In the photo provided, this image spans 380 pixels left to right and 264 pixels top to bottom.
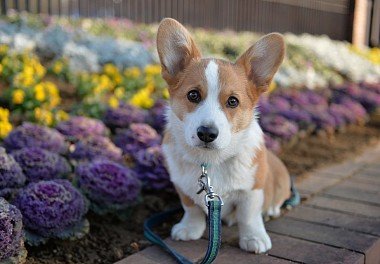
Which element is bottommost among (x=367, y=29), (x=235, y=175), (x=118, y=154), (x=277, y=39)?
(x=367, y=29)

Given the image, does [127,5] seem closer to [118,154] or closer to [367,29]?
[118,154]

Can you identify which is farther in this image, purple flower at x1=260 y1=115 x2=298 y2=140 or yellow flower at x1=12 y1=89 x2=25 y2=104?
purple flower at x1=260 y1=115 x2=298 y2=140

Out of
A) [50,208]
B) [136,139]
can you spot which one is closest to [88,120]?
[136,139]

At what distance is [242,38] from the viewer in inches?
432

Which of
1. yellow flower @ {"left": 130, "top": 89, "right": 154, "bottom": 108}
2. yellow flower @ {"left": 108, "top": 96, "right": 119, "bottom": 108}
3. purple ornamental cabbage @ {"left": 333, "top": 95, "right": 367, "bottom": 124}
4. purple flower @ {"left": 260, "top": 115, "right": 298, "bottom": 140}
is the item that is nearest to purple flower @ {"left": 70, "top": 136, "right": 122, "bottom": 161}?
yellow flower @ {"left": 108, "top": 96, "right": 119, "bottom": 108}

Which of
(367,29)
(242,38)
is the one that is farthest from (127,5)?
(367,29)

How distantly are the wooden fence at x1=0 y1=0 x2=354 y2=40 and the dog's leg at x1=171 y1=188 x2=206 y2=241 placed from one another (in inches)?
234

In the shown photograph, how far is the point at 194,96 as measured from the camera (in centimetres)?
260

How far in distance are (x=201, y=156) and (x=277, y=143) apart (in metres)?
2.33

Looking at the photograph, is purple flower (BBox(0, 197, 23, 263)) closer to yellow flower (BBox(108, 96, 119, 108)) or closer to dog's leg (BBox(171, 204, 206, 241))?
dog's leg (BBox(171, 204, 206, 241))

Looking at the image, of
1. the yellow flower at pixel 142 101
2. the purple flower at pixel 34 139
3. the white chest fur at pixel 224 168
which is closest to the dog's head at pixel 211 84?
the white chest fur at pixel 224 168

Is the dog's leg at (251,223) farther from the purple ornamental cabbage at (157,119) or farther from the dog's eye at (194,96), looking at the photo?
the purple ornamental cabbage at (157,119)

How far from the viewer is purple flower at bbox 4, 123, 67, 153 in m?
3.54

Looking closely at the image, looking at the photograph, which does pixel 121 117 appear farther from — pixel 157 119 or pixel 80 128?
pixel 80 128
